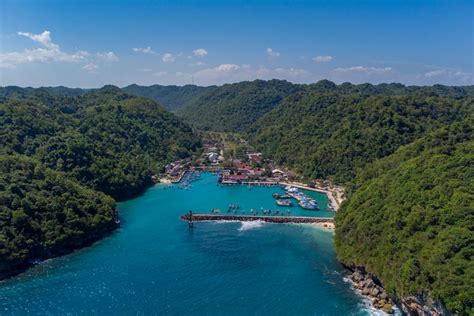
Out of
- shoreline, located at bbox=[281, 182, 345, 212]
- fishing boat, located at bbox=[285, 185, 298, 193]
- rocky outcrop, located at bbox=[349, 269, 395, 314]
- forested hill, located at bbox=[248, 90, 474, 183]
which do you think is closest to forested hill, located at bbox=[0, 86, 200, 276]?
fishing boat, located at bbox=[285, 185, 298, 193]

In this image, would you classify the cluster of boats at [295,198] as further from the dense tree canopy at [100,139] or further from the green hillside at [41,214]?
the green hillside at [41,214]

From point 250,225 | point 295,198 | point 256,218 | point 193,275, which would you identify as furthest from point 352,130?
point 193,275

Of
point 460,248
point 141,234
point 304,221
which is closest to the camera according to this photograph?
point 460,248

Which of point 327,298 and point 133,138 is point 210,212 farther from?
point 133,138

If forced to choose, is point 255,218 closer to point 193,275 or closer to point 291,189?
point 291,189

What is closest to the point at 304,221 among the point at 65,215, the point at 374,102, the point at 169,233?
the point at 169,233

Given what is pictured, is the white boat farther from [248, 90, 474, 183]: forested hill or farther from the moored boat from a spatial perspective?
[248, 90, 474, 183]: forested hill

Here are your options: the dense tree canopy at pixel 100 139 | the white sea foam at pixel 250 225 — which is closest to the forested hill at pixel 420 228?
the white sea foam at pixel 250 225
